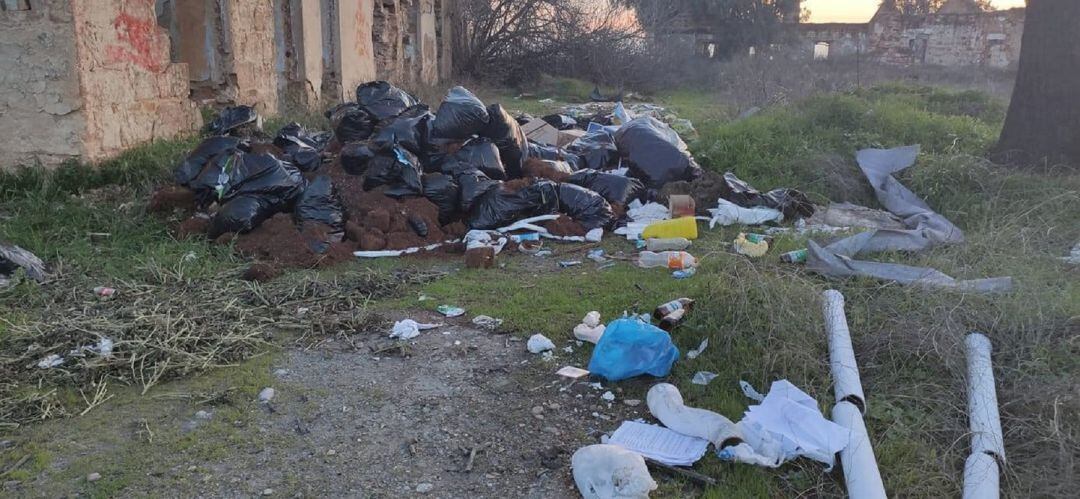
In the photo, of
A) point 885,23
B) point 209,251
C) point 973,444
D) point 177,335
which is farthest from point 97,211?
point 885,23

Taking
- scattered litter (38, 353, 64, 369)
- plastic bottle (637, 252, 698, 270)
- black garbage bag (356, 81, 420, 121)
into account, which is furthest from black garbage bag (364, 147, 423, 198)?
scattered litter (38, 353, 64, 369)

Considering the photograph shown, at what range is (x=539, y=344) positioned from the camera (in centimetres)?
352

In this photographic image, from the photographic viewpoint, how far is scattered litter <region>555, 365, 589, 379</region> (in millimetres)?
3234

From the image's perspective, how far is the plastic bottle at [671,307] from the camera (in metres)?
3.62

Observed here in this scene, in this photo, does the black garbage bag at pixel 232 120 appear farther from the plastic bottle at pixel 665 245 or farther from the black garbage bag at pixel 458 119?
the plastic bottle at pixel 665 245

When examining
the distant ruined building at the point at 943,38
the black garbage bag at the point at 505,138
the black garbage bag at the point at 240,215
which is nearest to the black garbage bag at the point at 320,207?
the black garbage bag at the point at 240,215

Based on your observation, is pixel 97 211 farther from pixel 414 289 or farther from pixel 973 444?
pixel 973 444

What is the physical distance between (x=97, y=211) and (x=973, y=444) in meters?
5.44

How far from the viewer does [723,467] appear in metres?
2.56

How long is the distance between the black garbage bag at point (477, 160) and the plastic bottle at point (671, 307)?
267cm

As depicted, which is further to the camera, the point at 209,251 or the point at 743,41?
the point at 743,41

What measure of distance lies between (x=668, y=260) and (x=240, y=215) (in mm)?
2855

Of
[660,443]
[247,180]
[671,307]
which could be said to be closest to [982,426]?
[660,443]

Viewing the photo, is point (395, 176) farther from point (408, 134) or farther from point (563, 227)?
point (563, 227)
